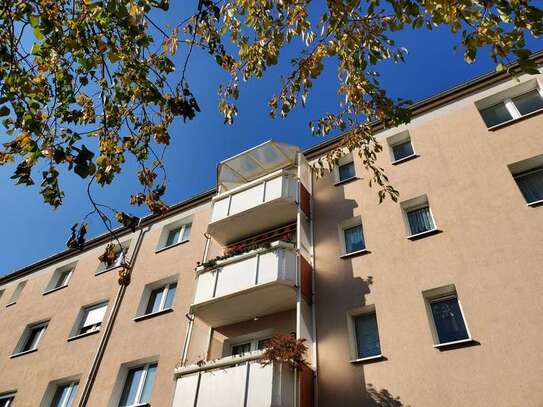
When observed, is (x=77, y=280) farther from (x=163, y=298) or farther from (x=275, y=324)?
(x=275, y=324)

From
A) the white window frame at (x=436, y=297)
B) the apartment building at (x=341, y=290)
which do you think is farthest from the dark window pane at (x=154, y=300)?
the white window frame at (x=436, y=297)

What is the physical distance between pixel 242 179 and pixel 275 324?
21.7 feet

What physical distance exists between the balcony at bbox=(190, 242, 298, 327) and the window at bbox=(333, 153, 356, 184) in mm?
3700

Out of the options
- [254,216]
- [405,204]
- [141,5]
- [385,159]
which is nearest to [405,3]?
[141,5]

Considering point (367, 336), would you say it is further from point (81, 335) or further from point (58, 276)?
point (58, 276)

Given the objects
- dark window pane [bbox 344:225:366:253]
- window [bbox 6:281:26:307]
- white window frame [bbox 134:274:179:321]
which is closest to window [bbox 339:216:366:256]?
dark window pane [bbox 344:225:366:253]

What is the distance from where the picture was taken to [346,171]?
1422 centimetres

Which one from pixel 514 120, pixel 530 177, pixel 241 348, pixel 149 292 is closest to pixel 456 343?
pixel 530 177

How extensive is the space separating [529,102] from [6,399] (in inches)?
754

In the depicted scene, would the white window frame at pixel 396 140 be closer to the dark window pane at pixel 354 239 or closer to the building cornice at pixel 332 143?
the building cornice at pixel 332 143

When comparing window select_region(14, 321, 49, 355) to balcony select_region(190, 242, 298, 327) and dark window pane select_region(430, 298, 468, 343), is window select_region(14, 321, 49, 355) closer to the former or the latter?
balcony select_region(190, 242, 298, 327)

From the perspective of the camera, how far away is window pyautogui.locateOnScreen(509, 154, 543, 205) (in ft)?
32.8

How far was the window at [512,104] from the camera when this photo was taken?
11.7 m

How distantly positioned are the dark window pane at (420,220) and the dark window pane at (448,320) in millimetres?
2115
